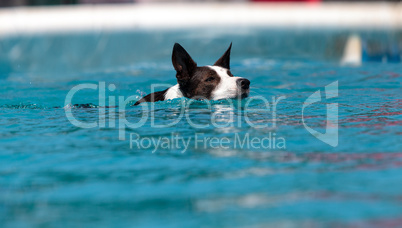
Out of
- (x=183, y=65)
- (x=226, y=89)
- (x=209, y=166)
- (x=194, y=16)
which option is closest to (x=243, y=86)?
(x=226, y=89)

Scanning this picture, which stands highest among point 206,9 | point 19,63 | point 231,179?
point 206,9

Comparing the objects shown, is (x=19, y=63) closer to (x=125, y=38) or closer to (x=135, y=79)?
(x=125, y=38)

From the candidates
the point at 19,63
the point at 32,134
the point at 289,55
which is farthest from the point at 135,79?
the point at 32,134

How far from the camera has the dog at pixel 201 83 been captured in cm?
503

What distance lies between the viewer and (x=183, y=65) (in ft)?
17.4

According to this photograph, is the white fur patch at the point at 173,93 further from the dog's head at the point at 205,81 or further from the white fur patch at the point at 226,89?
the white fur patch at the point at 226,89

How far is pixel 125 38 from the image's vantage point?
935 centimetres

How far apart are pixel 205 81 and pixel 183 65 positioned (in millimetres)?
286

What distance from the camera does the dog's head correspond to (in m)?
5.02

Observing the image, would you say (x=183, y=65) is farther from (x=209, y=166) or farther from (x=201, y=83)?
(x=209, y=166)

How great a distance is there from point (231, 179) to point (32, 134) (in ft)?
6.19

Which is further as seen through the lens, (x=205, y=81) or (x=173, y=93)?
(x=173, y=93)

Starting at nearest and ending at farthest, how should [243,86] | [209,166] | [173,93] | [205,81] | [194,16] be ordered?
[209,166] → [243,86] → [205,81] → [173,93] → [194,16]

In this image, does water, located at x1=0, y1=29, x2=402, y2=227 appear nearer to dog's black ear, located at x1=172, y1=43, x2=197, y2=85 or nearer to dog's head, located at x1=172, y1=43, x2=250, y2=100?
dog's head, located at x1=172, y1=43, x2=250, y2=100
